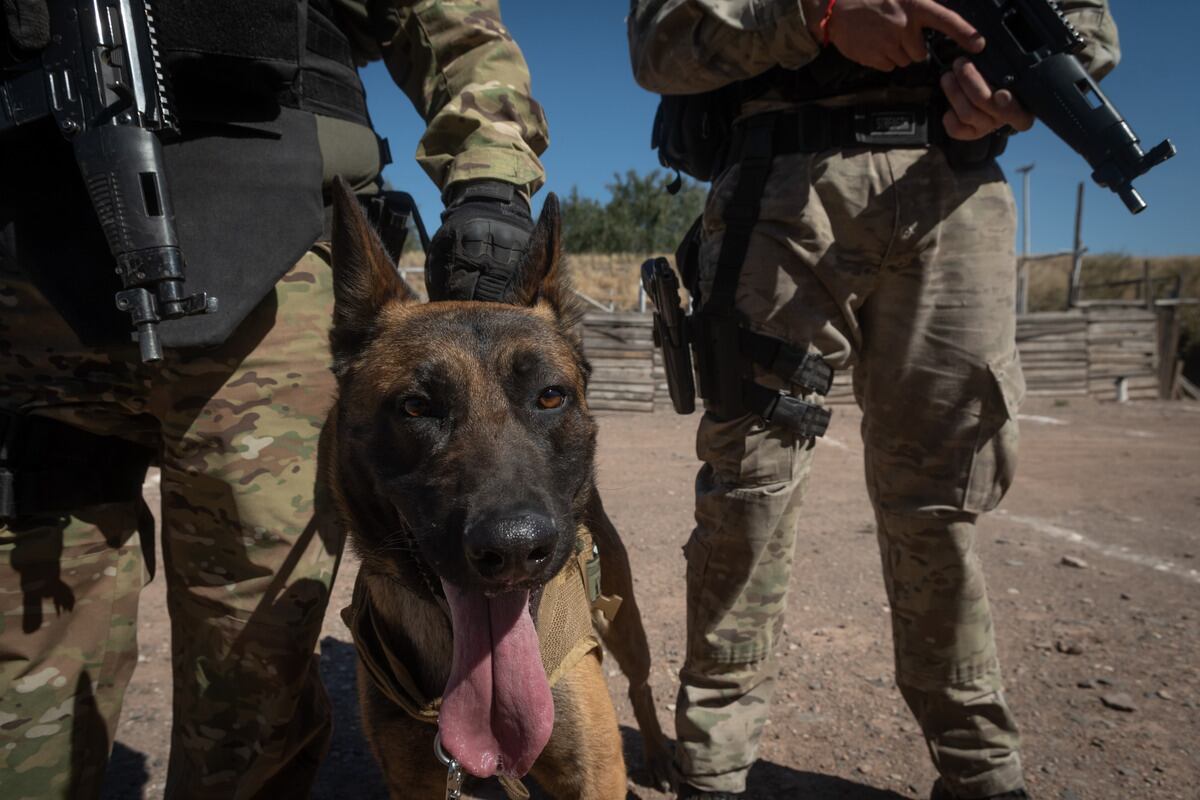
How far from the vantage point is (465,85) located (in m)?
2.24

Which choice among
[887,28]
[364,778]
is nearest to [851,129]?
[887,28]

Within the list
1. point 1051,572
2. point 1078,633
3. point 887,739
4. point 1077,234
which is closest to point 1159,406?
point 1077,234

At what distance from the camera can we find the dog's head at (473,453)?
5.75 ft

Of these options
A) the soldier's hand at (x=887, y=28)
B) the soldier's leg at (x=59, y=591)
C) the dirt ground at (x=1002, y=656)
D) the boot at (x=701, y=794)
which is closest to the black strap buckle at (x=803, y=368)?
the soldier's hand at (x=887, y=28)

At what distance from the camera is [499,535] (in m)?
1.62

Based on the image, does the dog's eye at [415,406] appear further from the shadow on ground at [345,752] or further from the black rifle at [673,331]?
the shadow on ground at [345,752]

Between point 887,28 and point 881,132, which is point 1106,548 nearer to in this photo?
point 881,132

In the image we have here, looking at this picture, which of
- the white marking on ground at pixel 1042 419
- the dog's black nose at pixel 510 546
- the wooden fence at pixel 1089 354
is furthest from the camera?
the wooden fence at pixel 1089 354

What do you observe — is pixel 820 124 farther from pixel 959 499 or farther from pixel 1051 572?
pixel 1051 572

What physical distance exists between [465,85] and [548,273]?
578 millimetres

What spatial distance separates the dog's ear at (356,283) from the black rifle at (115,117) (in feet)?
1.61

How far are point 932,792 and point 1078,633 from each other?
5.82 feet

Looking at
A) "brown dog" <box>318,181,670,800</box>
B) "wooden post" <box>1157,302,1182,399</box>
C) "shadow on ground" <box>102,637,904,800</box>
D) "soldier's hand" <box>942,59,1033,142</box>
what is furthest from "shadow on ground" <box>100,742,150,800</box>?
"wooden post" <box>1157,302,1182,399</box>

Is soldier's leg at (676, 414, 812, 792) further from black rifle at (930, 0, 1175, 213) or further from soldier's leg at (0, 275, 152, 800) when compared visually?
soldier's leg at (0, 275, 152, 800)
